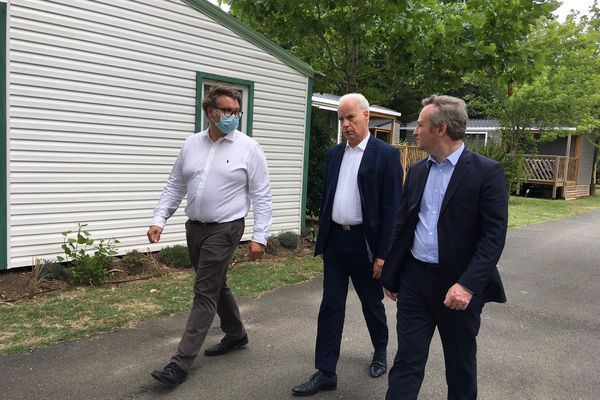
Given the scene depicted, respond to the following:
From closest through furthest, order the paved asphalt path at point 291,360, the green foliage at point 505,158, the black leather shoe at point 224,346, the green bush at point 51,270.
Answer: the paved asphalt path at point 291,360
the black leather shoe at point 224,346
the green bush at point 51,270
the green foliage at point 505,158

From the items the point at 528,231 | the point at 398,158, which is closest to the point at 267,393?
the point at 398,158

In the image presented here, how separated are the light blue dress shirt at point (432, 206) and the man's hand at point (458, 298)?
209mm

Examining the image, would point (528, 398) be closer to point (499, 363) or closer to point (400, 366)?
point (499, 363)

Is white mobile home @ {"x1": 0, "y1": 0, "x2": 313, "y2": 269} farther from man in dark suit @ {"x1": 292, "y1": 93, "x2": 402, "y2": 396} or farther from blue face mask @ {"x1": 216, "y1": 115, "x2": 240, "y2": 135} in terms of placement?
man in dark suit @ {"x1": 292, "y1": 93, "x2": 402, "y2": 396}

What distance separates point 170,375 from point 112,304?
2096 millimetres

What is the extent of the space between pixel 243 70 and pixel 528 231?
25.3ft

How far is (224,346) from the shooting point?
4227 mm

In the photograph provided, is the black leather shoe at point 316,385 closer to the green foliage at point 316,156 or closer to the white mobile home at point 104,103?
the white mobile home at point 104,103

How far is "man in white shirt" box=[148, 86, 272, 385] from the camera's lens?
12.1ft

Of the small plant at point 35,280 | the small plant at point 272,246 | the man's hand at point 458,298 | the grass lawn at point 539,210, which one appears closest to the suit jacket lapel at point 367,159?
the man's hand at point 458,298

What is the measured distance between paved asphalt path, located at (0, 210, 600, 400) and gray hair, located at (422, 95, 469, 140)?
188 centimetres

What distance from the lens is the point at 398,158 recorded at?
11.9 feet

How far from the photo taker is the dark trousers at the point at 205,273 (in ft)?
11.8

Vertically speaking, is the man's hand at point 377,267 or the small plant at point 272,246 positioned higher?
the man's hand at point 377,267
